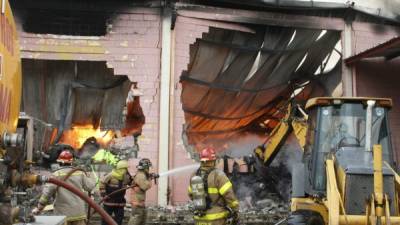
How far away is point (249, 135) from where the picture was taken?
15.3 m

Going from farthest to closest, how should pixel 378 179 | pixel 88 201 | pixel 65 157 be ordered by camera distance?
pixel 65 157 < pixel 378 179 < pixel 88 201

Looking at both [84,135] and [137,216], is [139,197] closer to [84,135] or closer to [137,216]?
[137,216]

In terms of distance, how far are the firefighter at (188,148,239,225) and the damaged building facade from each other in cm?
473

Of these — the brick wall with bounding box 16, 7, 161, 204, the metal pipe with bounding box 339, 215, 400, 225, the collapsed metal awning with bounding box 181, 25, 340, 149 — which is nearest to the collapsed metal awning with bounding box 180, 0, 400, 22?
the collapsed metal awning with bounding box 181, 25, 340, 149

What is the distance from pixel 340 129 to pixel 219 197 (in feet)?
6.11

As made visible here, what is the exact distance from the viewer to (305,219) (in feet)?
19.7

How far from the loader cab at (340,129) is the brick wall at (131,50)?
17.1 feet

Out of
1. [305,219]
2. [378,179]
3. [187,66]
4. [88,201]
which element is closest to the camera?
[88,201]

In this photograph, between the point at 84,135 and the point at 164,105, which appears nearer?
the point at 164,105

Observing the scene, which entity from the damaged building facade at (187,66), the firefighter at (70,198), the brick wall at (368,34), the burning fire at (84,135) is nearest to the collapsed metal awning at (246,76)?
the damaged building facade at (187,66)

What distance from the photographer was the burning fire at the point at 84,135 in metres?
13.3

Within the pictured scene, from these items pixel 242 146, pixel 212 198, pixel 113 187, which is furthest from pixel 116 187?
pixel 242 146

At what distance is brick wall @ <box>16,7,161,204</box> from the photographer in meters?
11.2

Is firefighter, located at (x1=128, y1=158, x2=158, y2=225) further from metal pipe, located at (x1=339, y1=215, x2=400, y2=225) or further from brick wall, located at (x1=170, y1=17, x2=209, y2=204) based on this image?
metal pipe, located at (x1=339, y1=215, x2=400, y2=225)
